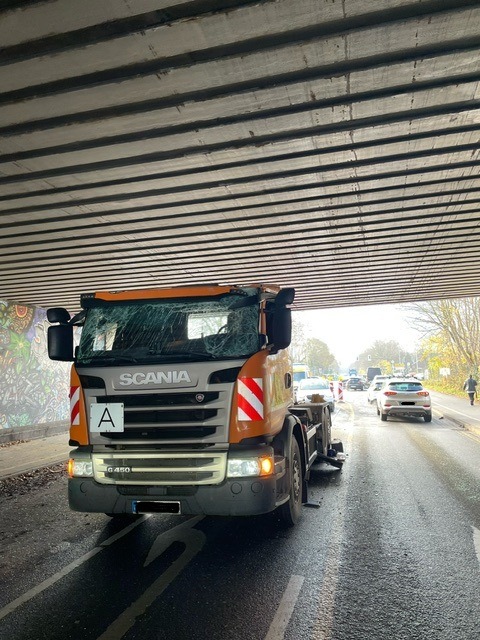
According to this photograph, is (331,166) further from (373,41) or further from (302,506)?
(302,506)

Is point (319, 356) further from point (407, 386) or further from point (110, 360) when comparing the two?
point (110, 360)

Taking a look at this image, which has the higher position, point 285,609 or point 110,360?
point 110,360

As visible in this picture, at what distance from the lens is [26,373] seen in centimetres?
1504

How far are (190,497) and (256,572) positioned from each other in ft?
2.87

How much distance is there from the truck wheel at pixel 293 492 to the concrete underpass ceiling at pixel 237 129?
389 centimetres

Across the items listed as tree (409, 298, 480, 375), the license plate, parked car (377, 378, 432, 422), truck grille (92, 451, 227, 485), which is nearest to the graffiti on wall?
truck grille (92, 451, 227, 485)

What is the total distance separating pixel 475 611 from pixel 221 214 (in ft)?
22.6

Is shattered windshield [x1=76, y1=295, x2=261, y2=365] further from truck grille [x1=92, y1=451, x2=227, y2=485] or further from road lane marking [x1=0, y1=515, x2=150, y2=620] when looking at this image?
road lane marking [x1=0, y1=515, x2=150, y2=620]

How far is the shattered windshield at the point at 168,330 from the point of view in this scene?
4.84m

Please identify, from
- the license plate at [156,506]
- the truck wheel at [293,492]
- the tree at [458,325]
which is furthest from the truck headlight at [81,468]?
the tree at [458,325]

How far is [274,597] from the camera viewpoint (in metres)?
3.62

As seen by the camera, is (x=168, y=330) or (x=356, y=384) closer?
(x=168, y=330)

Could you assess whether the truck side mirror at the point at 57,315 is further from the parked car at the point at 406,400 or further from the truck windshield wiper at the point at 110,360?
the parked car at the point at 406,400

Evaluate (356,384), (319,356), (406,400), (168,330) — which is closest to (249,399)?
(168,330)
